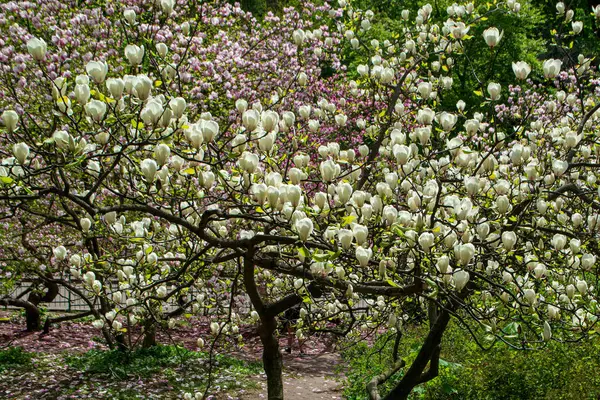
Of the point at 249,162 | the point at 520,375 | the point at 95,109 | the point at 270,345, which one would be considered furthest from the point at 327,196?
the point at 520,375

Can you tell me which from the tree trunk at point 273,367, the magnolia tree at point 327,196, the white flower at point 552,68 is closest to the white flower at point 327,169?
the magnolia tree at point 327,196

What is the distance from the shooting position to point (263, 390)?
9258 millimetres

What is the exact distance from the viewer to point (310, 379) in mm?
10375

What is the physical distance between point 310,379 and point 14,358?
5.11m

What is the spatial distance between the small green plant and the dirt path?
3.96m

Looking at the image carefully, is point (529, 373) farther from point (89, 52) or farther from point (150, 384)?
point (89, 52)

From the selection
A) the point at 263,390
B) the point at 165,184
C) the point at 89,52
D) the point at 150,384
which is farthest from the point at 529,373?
the point at 89,52

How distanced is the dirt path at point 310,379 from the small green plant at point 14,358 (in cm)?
396

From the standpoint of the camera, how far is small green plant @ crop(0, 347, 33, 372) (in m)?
9.66

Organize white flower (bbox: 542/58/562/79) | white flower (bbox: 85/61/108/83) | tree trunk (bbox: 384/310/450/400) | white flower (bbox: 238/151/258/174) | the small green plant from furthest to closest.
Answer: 1. the small green plant
2. tree trunk (bbox: 384/310/450/400)
3. white flower (bbox: 542/58/562/79)
4. white flower (bbox: 238/151/258/174)
5. white flower (bbox: 85/61/108/83)

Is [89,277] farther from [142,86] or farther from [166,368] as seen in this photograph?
[166,368]

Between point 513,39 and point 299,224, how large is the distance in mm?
22847

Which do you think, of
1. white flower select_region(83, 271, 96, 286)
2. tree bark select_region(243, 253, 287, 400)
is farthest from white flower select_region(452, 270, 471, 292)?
tree bark select_region(243, 253, 287, 400)

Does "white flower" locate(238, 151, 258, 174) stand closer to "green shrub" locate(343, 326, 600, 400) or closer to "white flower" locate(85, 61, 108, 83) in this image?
"white flower" locate(85, 61, 108, 83)
